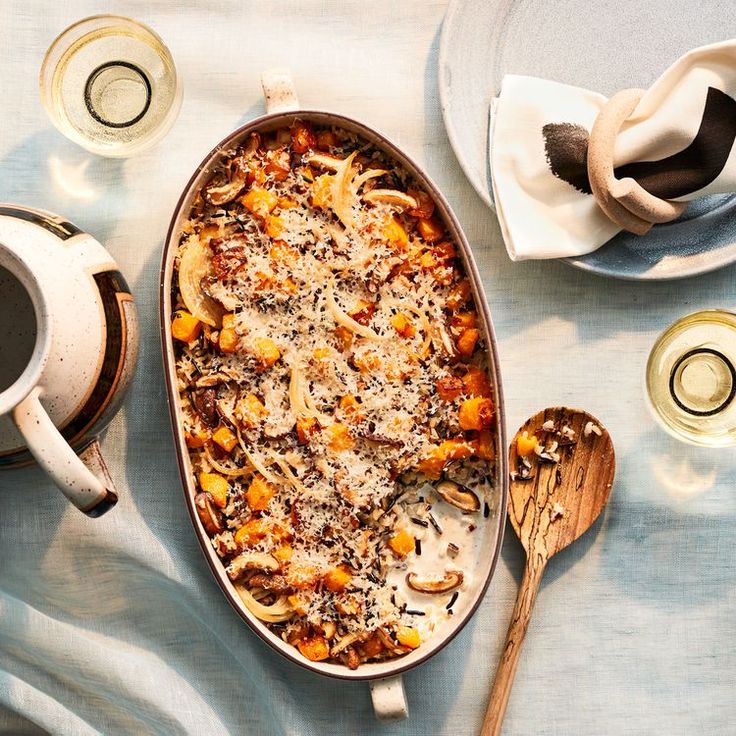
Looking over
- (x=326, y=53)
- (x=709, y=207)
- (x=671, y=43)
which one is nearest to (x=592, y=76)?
(x=671, y=43)

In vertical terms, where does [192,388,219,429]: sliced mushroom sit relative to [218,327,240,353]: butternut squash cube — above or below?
below

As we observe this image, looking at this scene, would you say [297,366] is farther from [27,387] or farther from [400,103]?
[400,103]

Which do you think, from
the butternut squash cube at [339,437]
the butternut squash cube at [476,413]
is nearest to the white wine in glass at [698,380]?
the butternut squash cube at [476,413]

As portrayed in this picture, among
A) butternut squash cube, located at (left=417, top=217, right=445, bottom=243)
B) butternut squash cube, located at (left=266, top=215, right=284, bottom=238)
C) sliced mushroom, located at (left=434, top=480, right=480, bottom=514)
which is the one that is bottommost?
sliced mushroom, located at (left=434, top=480, right=480, bottom=514)

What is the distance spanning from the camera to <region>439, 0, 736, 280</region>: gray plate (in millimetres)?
1728

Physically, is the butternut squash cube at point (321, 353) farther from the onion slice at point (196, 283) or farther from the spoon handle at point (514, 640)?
the spoon handle at point (514, 640)

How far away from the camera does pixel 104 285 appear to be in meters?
1.55

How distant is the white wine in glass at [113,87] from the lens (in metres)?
1.74

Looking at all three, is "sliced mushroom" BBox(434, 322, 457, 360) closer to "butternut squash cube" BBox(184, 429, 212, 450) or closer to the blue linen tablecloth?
the blue linen tablecloth

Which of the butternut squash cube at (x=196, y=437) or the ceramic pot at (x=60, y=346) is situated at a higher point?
the ceramic pot at (x=60, y=346)

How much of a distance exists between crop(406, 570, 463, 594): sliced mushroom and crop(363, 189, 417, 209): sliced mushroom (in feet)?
2.30

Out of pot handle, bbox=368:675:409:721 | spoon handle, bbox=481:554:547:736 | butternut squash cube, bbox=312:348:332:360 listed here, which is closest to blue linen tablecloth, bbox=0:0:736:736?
spoon handle, bbox=481:554:547:736

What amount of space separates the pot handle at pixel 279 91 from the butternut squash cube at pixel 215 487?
0.71 metres

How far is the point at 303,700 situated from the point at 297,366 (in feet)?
2.43
